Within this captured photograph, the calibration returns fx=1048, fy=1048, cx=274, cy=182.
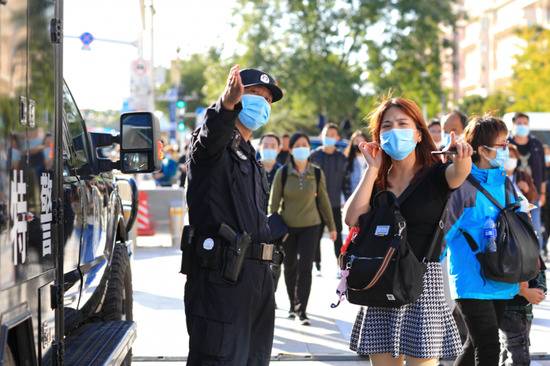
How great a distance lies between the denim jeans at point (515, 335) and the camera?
602cm

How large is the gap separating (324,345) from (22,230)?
18.0ft

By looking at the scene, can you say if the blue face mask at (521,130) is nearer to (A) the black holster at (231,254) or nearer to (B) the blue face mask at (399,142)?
(B) the blue face mask at (399,142)

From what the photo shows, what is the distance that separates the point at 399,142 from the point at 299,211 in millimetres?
5020

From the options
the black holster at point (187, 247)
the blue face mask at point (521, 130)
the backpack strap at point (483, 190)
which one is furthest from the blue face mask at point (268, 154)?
the black holster at point (187, 247)

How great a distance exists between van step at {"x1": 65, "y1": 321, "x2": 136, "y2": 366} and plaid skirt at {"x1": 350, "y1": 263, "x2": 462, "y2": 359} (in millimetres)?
1198

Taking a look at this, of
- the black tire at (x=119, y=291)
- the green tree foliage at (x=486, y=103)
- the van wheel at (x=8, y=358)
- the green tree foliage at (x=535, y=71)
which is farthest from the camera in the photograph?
the green tree foliage at (x=486, y=103)

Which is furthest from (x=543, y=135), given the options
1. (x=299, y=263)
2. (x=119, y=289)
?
(x=119, y=289)

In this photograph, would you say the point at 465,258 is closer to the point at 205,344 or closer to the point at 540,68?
the point at 205,344

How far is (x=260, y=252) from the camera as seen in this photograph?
4.66 meters

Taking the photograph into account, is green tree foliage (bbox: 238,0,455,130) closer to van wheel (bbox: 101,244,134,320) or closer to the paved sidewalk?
the paved sidewalk

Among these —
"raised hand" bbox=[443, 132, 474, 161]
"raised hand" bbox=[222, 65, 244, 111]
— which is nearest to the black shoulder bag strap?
"raised hand" bbox=[443, 132, 474, 161]

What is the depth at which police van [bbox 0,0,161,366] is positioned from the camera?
346 cm

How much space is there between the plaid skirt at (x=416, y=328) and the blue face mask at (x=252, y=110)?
1.08 meters

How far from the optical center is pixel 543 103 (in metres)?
49.1
